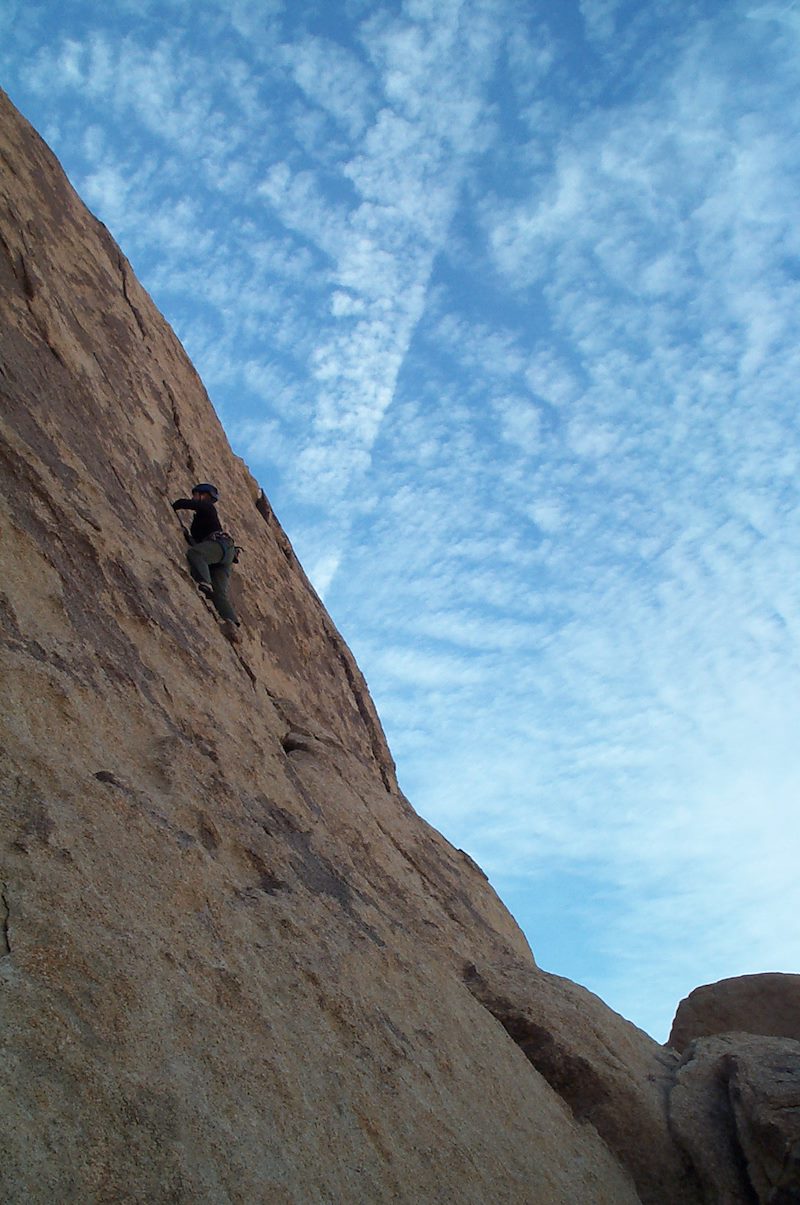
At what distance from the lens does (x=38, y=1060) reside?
3.76 meters

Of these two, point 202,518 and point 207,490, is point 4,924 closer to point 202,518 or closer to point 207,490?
point 202,518

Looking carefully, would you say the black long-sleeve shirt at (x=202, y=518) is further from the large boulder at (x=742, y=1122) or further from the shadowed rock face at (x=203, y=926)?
the large boulder at (x=742, y=1122)

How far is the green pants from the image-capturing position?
9.84 metres

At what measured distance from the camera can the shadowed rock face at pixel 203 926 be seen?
4.15 metres

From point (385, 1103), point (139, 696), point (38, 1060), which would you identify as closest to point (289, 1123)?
point (385, 1103)

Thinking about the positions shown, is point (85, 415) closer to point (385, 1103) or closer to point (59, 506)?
point (59, 506)

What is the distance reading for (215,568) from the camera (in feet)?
33.5

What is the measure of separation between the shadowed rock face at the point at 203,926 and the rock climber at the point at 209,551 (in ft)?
0.89

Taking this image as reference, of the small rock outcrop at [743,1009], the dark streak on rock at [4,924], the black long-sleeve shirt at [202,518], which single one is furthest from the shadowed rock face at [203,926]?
the small rock outcrop at [743,1009]

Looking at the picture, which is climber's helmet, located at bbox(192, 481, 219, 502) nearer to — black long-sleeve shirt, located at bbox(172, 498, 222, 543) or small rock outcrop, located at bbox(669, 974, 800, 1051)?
black long-sleeve shirt, located at bbox(172, 498, 222, 543)

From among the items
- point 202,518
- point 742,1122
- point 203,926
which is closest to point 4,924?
point 203,926

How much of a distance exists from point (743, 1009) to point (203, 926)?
10.0 m

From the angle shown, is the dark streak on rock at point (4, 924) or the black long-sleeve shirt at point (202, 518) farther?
the black long-sleeve shirt at point (202, 518)

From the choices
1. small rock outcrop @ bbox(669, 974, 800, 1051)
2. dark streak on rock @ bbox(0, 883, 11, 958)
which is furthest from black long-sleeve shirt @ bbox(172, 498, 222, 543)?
small rock outcrop @ bbox(669, 974, 800, 1051)
